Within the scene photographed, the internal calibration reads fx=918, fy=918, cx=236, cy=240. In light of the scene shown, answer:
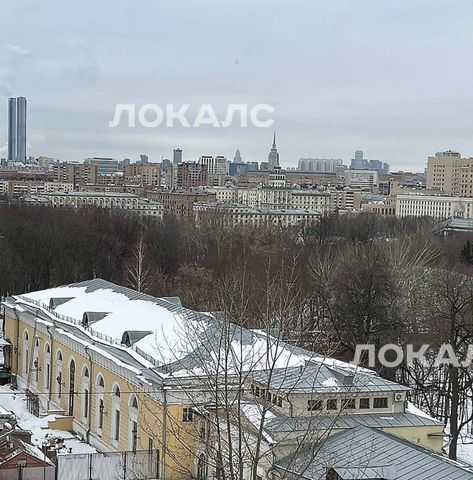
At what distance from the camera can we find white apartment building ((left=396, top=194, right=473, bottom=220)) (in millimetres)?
101812

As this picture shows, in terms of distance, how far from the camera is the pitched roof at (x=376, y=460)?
490 inches

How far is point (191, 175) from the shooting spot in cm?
14512

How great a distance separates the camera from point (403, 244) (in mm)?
36844

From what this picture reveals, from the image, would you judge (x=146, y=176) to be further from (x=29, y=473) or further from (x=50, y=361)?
(x=29, y=473)

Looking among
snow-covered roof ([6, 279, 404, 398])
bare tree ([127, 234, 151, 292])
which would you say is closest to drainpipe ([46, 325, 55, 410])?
snow-covered roof ([6, 279, 404, 398])

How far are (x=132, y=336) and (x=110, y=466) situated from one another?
3.31m

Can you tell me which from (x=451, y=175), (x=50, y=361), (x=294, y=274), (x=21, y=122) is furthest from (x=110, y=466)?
(x=451, y=175)

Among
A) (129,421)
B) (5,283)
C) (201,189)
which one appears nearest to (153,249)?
(5,283)

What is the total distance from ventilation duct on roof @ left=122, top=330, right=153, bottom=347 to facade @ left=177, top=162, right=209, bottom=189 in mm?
120037

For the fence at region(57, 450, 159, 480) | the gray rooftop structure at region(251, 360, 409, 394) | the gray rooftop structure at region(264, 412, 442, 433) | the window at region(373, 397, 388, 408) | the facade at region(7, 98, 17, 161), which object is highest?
the facade at region(7, 98, 17, 161)

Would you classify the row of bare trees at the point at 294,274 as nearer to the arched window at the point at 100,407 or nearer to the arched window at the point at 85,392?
the arched window at the point at 100,407

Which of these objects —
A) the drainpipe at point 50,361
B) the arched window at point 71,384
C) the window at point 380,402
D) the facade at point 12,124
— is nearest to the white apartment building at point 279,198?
the facade at point 12,124

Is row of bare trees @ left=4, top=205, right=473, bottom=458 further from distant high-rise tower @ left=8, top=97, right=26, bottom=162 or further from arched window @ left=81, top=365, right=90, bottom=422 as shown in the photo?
distant high-rise tower @ left=8, top=97, right=26, bottom=162

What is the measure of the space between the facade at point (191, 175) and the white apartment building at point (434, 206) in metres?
42.7
